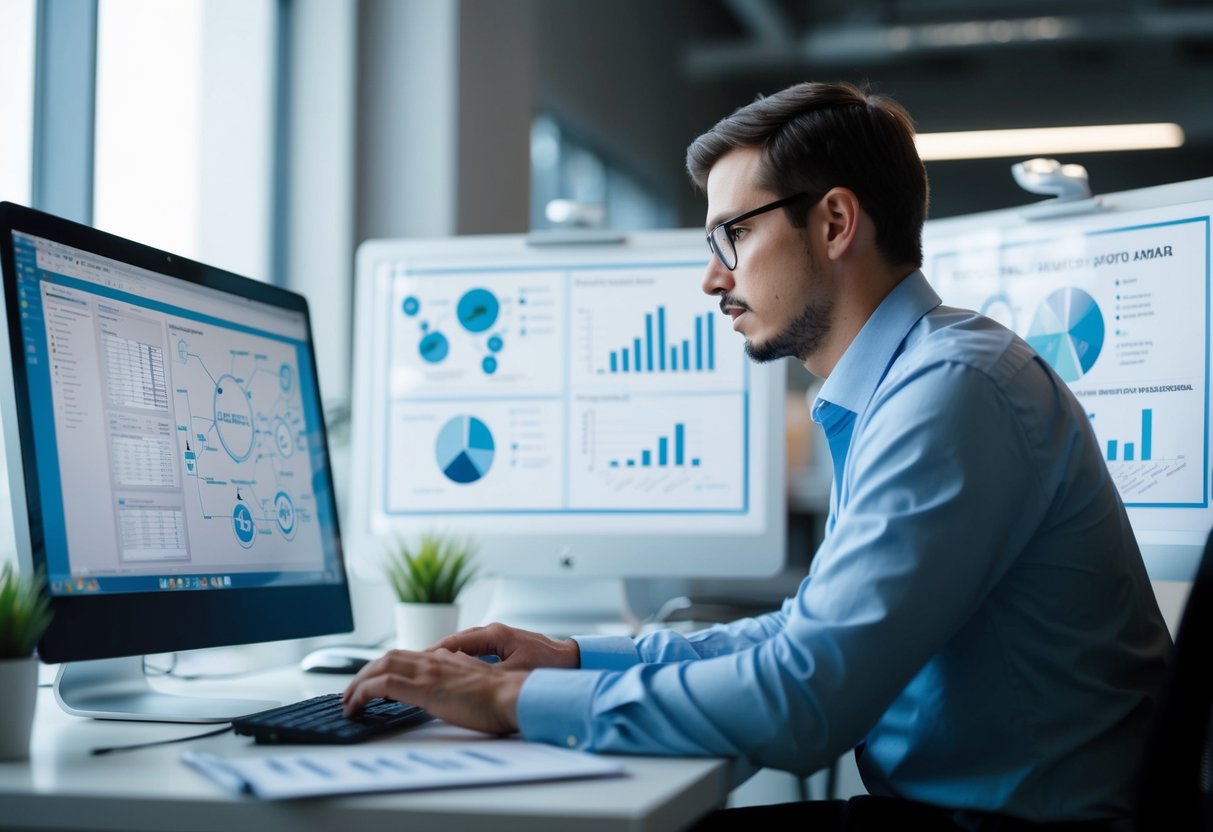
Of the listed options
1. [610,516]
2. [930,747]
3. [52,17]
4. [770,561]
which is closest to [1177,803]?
[930,747]

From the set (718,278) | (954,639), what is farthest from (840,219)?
(954,639)

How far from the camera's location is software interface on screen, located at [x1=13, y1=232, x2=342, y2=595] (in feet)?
3.79

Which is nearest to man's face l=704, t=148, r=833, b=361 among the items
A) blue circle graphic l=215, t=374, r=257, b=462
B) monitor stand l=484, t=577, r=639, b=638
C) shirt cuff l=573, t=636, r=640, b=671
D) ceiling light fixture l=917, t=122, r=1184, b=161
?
shirt cuff l=573, t=636, r=640, b=671

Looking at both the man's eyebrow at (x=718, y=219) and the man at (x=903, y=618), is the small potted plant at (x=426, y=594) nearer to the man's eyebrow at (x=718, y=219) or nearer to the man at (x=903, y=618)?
the man at (x=903, y=618)

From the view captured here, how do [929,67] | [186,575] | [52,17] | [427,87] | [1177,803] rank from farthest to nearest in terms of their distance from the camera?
[929,67], [427,87], [52,17], [186,575], [1177,803]

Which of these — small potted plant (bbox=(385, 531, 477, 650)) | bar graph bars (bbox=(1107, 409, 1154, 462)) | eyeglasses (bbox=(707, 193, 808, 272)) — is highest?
eyeglasses (bbox=(707, 193, 808, 272))

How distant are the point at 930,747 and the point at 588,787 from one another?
42 centimetres

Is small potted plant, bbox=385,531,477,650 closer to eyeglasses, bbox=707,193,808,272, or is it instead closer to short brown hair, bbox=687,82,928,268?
eyeglasses, bbox=707,193,808,272

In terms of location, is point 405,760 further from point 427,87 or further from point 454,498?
point 427,87

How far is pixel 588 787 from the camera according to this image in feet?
2.87

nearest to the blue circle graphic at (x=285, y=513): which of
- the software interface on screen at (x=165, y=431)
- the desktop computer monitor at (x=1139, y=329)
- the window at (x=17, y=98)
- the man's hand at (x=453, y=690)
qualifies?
the software interface on screen at (x=165, y=431)

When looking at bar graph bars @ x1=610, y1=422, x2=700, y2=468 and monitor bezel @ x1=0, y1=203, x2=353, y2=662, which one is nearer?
monitor bezel @ x1=0, y1=203, x2=353, y2=662

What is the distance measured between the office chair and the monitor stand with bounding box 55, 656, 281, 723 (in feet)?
2.73

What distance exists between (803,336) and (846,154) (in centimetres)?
22
